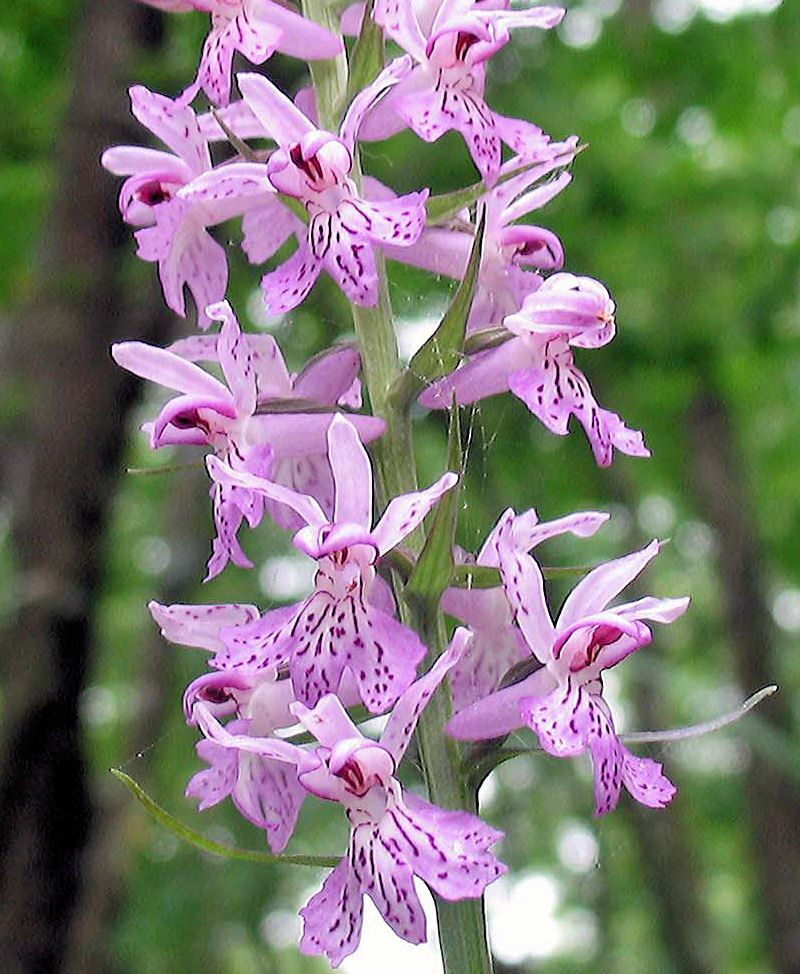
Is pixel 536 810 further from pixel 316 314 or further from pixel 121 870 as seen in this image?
pixel 316 314

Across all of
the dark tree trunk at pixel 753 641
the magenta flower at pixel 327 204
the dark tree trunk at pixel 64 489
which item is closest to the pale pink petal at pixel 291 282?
the magenta flower at pixel 327 204

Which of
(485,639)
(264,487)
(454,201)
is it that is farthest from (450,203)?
(485,639)

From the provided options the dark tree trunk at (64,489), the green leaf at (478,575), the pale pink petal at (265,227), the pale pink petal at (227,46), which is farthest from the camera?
the dark tree trunk at (64,489)

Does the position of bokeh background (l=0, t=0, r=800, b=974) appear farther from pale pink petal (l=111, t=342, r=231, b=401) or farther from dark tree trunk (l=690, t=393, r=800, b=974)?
pale pink petal (l=111, t=342, r=231, b=401)

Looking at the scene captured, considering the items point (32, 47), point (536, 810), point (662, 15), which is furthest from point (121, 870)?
point (536, 810)

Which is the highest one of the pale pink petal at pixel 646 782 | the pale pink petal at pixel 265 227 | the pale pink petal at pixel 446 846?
the pale pink petal at pixel 265 227

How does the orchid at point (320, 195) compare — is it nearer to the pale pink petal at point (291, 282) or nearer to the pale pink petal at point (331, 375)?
the pale pink petal at point (291, 282)

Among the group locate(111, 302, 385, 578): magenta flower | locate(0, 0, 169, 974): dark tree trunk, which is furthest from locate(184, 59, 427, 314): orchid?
locate(0, 0, 169, 974): dark tree trunk
